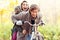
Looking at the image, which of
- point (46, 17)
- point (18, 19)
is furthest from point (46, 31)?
point (18, 19)

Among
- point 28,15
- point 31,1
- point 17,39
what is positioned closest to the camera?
point 28,15

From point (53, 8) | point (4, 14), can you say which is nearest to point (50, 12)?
point (53, 8)

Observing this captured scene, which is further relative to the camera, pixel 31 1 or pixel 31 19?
pixel 31 1

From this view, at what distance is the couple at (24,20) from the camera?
181 cm

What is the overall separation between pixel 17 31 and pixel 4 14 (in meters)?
0.53

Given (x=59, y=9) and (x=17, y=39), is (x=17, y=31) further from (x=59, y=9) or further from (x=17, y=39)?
(x=59, y=9)

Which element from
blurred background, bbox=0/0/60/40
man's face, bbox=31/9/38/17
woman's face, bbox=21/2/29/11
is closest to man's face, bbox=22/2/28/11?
woman's face, bbox=21/2/29/11

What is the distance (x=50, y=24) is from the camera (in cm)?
245

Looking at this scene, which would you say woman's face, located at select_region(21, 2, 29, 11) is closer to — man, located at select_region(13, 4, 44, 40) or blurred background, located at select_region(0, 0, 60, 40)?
man, located at select_region(13, 4, 44, 40)

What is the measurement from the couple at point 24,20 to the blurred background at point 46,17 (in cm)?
Result: 45

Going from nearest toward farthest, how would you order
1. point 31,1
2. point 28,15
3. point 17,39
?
point 28,15
point 17,39
point 31,1

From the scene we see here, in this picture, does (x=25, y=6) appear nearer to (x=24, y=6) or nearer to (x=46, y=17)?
(x=24, y=6)

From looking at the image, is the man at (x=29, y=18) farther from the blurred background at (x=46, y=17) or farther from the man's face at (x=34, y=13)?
the blurred background at (x=46, y=17)

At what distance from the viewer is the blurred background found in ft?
7.91
